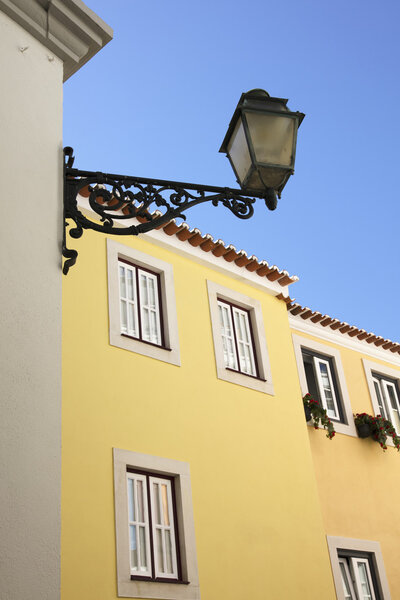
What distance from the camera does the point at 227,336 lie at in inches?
418

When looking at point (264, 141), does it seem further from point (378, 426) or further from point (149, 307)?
point (378, 426)

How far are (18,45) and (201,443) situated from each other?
6.37m

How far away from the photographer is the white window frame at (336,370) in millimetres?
11805

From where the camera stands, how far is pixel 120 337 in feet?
28.9

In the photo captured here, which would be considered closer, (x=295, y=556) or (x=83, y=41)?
(x=83, y=41)

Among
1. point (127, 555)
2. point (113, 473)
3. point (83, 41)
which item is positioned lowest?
point (127, 555)

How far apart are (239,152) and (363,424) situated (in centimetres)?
885

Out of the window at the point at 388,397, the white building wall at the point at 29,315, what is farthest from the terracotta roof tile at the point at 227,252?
the white building wall at the point at 29,315

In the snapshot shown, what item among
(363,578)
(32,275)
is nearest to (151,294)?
(363,578)

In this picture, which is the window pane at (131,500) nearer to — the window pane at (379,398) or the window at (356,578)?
the window at (356,578)

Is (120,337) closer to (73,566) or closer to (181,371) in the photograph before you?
(181,371)

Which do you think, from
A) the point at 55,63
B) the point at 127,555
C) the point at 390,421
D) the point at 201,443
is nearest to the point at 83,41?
the point at 55,63

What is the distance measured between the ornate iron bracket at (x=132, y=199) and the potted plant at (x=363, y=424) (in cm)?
874

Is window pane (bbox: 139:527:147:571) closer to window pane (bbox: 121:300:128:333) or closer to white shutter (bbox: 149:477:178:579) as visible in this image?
white shutter (bbox: 149:477:178:579)
